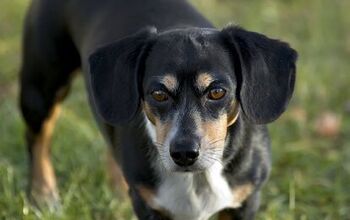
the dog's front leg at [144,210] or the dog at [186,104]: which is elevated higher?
the dog at [186,104]

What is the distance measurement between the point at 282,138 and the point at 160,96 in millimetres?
2397

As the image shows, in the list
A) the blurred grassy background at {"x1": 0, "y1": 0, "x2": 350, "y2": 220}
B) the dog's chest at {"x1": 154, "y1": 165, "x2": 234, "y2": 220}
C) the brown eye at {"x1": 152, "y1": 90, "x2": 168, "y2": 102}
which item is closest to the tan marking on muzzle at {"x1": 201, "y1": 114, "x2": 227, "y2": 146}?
the brown eye at {"x1": 152, "y1": 90, "x2": 168, "y2": 102}

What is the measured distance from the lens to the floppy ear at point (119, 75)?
397 cm

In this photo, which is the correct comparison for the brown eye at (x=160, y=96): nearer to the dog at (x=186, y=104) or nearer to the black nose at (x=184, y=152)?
the dog at (x=186, y=104)

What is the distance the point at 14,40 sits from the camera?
305 inches

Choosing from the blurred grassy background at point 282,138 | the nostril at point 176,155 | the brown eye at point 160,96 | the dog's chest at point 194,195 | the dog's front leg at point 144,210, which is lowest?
the blurred grassy background at point 282,138

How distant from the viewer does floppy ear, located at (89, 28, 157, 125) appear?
3.97 m

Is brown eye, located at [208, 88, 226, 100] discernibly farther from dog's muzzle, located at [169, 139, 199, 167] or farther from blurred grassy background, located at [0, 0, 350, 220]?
blurred grassy background, located at [0, 0, 350, 220]

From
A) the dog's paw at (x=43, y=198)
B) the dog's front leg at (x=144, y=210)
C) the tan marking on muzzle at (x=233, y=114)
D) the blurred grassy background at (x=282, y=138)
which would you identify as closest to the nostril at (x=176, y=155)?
the tan marking on muzzle at (x=233, y=114)

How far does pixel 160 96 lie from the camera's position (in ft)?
12.5

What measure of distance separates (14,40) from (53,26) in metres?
2.76

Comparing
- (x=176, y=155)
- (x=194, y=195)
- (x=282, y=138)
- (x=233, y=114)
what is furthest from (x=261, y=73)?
(x=282, y=138)

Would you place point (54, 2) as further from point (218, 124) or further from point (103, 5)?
point (218, 124)

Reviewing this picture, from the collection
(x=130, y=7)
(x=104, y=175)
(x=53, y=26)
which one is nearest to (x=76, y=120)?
(x=104, y=175)
